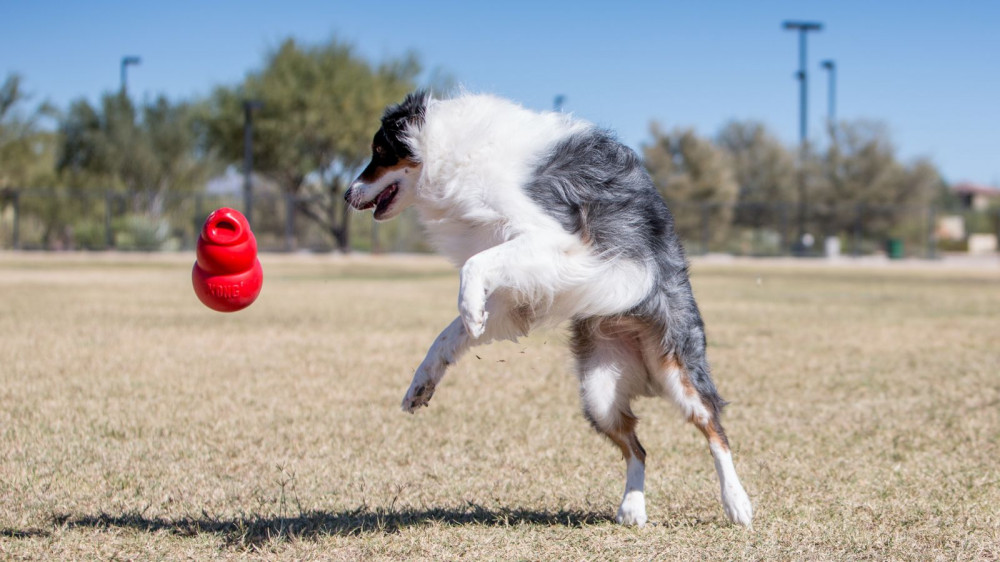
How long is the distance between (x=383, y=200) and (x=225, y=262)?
2.69 feet

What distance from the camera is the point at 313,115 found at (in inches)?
1689

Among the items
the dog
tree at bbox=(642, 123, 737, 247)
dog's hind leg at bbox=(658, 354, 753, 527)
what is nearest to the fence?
tree at bbox=(642, 123, 737, 247)

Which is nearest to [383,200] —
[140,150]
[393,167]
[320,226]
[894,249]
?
[393,167]

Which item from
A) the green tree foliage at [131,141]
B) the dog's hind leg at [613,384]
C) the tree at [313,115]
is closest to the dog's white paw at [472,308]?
the dog's hind leg at [613,384]

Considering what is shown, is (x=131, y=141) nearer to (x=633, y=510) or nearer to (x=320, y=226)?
(x=320, y=226)

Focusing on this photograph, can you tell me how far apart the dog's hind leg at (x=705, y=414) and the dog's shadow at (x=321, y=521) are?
566mm

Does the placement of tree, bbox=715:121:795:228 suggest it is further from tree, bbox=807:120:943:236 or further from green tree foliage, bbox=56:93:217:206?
green tree foliage, bbox=56:93:217:206

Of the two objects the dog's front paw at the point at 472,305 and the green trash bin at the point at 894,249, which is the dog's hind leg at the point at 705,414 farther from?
the green trash bin at the point at 894,249

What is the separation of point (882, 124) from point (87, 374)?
5264 centimetres

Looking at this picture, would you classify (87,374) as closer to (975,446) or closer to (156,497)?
(156,497)

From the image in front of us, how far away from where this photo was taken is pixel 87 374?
27.6 feet

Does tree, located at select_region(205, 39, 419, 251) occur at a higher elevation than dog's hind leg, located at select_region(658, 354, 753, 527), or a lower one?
higher

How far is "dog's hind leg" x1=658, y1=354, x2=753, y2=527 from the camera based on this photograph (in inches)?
175

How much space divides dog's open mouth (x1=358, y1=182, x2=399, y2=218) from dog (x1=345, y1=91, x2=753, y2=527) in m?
0.01
